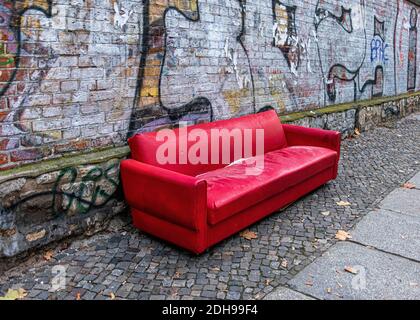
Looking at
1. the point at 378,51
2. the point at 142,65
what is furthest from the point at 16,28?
the point at 378,51

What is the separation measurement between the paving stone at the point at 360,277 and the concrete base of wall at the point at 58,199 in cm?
183

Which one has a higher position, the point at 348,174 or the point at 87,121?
the point at 87,121

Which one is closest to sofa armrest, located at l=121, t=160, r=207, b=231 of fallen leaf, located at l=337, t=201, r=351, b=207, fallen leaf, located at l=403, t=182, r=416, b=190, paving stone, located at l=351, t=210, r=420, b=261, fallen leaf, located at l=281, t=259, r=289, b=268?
fallen leaf, located at l=281, t=259, r=289, b=268

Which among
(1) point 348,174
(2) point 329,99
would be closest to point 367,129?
(2) point 329,99

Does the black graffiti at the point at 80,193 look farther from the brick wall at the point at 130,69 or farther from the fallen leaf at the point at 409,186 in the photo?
the fallen leaf at the point at 409,186

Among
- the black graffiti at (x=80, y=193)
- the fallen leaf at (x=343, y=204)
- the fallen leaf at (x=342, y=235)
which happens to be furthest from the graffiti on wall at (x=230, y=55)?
the fallen leaf at (x=342, y=235)

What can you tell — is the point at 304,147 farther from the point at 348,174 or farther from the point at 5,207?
the point at 5,207

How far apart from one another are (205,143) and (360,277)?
78.1 inches

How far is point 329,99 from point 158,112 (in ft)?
14.7

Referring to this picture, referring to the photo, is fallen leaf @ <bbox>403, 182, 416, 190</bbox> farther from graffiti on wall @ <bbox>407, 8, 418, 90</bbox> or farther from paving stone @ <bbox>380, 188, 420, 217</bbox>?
graffiti on wall @ <bbox>407, 8, 418, 90</bbox>

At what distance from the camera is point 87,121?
360 cm

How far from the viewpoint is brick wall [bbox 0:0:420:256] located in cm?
310

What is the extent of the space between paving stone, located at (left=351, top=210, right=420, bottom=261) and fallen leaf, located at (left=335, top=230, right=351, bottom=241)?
54 millimetres

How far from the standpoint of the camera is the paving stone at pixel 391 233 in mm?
3416
